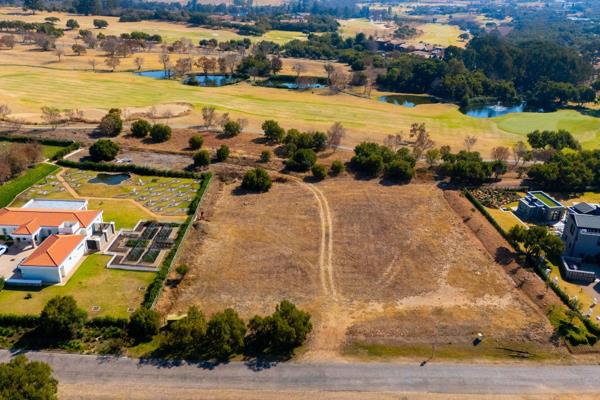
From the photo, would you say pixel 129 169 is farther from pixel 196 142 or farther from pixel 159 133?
pixel 159 133

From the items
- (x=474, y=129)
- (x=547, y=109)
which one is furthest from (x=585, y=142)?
(x=547, y=109)

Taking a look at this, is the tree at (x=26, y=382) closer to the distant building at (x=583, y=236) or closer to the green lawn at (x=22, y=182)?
the green lawn at (x=22, y=182)

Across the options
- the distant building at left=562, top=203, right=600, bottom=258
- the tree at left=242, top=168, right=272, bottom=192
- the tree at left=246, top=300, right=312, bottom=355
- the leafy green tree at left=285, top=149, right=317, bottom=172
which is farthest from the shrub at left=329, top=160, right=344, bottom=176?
the tree at left=246, top=300, right=312, bottom=355

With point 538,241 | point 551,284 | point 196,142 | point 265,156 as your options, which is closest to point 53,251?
point 265,156

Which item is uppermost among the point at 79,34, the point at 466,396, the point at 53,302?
the point at 79,34

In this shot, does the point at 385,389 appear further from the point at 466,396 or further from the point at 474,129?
the point at 474,129

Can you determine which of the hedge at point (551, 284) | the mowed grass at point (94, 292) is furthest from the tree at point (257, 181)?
the hedge at point (551, 284)

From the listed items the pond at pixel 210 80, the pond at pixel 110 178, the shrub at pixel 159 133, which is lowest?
the pond at pixel 110 178
